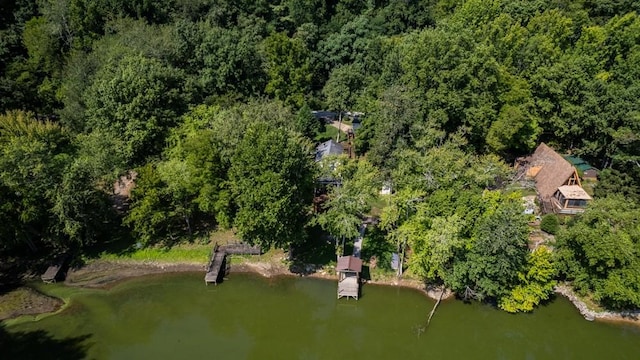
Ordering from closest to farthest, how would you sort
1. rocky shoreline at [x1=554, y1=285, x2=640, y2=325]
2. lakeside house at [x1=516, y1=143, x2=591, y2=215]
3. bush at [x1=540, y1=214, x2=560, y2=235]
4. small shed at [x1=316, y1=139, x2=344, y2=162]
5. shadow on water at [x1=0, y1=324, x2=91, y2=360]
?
1. shadow on water at [x1=0, y1=324, x2=91, y2=360]
2. rocky shoreline at [x1=554, y1=285, x2=640, y2=325]
3. bush at [x1=540, y1=214, x2=560, y2=235]
4. lakeside house at [x1=516, y1=143, x2=591, y2=215]
5. small shed at [x1=316, y1=139, x2=344, y2=162]

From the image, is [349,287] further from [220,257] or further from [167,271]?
[167,271]

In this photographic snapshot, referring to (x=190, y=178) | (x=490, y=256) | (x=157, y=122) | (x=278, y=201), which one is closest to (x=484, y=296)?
(x=490, y=256)

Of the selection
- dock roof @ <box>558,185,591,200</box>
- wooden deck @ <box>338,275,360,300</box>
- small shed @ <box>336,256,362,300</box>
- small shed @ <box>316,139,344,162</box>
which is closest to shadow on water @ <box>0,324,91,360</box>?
wooden deck @ <box>338,275,360,300</box>

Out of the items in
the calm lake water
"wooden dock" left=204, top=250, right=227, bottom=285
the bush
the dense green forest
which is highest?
the dense green forest

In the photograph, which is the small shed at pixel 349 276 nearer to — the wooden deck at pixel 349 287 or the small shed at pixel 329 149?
the wooden deck at pixel 349 287

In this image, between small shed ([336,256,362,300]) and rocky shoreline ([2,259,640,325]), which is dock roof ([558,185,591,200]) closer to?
rocky shoreline ([2,259,640,325])

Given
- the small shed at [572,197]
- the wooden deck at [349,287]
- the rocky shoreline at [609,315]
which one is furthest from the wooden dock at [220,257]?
the small shed at [572,197]
